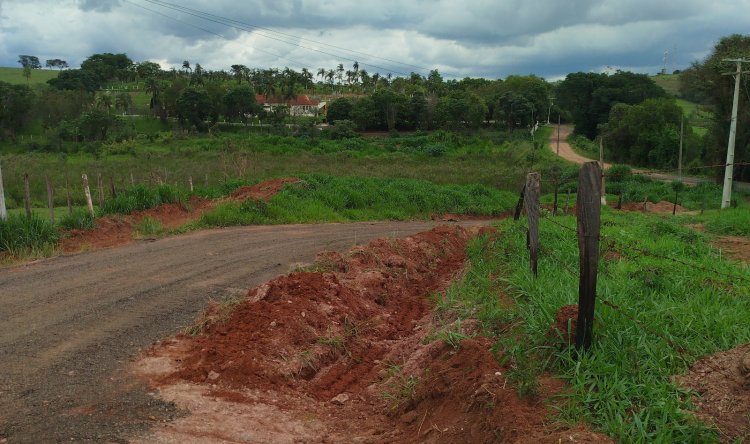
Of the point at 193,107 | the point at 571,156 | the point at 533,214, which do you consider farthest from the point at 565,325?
the point at 193,107

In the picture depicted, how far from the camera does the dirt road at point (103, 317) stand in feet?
16.5

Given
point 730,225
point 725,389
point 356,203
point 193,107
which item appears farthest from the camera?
point 193,107

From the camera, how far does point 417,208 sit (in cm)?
2522

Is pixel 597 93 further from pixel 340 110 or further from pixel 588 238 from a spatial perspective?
pixel 588 238

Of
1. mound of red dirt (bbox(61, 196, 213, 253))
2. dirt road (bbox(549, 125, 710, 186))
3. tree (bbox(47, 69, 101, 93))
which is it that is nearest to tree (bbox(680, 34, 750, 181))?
dirt road (bbox(549, 125, 710, 186))

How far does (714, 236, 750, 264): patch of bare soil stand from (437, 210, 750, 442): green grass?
74.5 inches

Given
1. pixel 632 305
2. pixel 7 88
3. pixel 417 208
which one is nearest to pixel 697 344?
pixel 632 305

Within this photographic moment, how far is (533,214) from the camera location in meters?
7.81

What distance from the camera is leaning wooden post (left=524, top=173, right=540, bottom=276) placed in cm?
743

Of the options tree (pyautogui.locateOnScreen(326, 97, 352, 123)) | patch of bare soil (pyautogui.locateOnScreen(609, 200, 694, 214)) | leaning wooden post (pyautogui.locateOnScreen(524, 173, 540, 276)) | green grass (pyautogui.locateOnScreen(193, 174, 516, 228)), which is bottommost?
patch of bare soil (pyautogui.locateOnScreen(609, 200, 694, 214))

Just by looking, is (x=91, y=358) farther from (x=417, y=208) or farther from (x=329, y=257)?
(x=417, y=208)

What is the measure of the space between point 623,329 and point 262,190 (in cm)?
1754

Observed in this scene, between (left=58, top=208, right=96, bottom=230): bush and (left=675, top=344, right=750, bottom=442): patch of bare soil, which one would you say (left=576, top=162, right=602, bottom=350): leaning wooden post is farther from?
(left=58, top=208, right=96, bottom=230): bush

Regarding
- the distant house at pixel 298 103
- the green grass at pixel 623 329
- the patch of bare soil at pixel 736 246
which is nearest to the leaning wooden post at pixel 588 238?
the green grass at pixel 623 329
